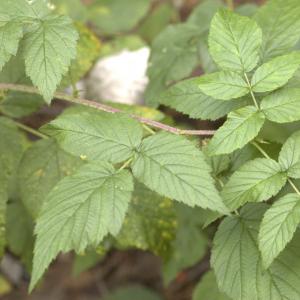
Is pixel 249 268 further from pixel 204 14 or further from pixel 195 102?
pixel 204 14

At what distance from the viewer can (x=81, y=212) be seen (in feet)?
4.12

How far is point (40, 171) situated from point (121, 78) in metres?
1.04

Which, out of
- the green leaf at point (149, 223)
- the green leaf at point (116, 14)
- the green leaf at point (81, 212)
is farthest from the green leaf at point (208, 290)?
the green leaf at point (116, 14)

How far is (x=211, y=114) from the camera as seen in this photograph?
4.85 ft

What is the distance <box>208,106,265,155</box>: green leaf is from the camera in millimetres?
1289

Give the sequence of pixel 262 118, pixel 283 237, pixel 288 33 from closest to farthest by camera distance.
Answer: pixel 283 237
pixel 262 118
pixel 288 33

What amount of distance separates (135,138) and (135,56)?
4.77ft

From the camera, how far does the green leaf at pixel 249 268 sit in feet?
4.30

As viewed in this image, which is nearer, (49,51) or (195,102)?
(49,51)

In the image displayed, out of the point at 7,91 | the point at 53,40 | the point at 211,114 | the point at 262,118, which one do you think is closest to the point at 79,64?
the point at 7,91

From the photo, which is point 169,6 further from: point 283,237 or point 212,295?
point 283,237

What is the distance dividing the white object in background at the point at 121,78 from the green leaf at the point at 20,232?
0.70 m

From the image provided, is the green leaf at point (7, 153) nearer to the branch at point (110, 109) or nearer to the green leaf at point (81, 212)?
the branch at point (110, 109)

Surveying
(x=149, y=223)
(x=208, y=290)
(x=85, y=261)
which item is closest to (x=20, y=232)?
(x=85, y=261)
